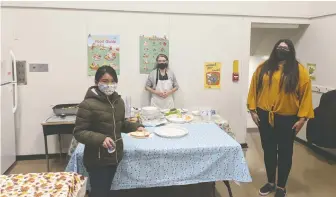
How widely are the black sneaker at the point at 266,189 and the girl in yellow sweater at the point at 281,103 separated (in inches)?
3.6

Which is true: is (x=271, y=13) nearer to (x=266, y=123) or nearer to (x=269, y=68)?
(x=269, y=68)

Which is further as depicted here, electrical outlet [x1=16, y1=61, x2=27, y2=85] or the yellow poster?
the yellow poster

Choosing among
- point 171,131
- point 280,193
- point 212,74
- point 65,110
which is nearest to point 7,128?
point 65,110

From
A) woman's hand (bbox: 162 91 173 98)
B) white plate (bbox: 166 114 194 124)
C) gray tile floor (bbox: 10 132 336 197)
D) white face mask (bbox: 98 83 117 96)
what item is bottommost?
gray tile floor (bbox: 10 132 336 197)

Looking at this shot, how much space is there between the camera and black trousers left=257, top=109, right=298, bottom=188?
8.29 feet

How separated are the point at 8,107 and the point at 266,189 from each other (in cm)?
284

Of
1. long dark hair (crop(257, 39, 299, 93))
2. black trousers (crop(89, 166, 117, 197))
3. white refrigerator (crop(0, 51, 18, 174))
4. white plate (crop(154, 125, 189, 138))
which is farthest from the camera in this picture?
white refrigerator (crop(0, 51, 18, 174))

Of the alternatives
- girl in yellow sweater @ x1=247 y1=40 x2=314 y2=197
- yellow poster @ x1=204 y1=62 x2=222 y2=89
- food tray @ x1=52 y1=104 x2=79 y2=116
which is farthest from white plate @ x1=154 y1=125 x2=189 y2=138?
yellow poster @ x1=204 y1=62 x2=222 y2=89

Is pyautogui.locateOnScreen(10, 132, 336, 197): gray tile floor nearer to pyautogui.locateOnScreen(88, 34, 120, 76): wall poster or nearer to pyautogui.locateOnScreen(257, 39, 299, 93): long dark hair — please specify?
pyautogui.locateOnScreen(257, 39, 299, 93): long dark hair

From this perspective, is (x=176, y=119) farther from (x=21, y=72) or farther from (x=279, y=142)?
(x=21, y=72)

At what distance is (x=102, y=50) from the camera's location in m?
3.66

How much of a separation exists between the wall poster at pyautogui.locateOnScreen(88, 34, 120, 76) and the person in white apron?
523 millimetres

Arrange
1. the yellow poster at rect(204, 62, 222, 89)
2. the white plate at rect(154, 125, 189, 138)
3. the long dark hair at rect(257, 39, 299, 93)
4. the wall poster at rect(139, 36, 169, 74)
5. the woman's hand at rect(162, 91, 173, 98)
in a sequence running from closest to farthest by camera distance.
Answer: the white plate at rect(154, 125, 189, 138), the long dark hair at rect(257, 39, 299, 93), the woman's hand at rect(162, 91, 173, 98), the wall poster at rect(139, 36, 169, 74), the yellow poster at rect(204, 62, 222, 89)

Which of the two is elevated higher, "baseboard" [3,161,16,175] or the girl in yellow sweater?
the girl in yellow sweater
